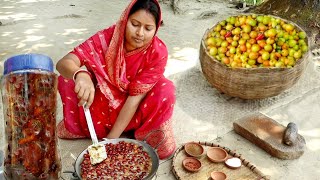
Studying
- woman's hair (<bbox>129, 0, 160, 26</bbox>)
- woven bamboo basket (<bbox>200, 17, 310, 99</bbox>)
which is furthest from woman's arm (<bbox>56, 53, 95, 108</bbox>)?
woven bamboo basket (<bbox>200, 17, 310, 99</bbox>)

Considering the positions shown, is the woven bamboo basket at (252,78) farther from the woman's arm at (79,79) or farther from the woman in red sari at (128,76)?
the woman's arm at (79,79)

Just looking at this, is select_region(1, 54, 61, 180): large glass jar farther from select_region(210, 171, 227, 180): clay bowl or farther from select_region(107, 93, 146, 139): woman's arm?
select_region(210, 171, 227, 180): clay bowl

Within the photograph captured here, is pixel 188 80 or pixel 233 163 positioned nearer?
pixel 233 163

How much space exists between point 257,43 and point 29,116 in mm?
2355

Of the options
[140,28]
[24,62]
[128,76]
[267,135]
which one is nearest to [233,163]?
[267,135]

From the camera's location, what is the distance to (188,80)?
4328 mm

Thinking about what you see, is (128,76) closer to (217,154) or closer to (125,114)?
(125,114)

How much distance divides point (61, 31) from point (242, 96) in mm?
2880

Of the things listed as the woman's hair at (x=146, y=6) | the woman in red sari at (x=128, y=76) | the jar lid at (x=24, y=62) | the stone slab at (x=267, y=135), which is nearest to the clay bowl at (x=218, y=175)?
the woman in red sari at (x=128, y=76)

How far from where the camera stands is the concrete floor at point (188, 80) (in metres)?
3.20

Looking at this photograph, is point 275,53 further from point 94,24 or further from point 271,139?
point 94,24

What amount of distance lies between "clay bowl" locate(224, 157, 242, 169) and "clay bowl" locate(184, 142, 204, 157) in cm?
21

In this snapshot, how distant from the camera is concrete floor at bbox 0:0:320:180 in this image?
10.5 feet

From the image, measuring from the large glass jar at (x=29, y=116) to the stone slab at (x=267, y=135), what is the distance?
1.61 m
